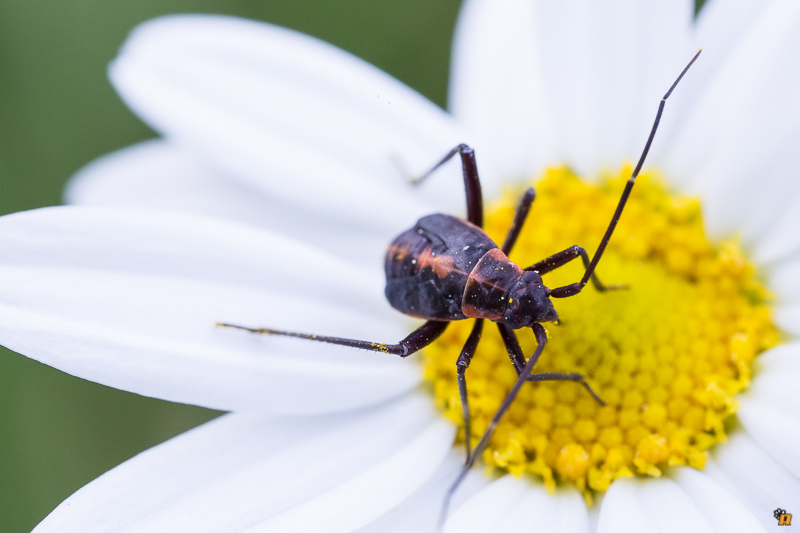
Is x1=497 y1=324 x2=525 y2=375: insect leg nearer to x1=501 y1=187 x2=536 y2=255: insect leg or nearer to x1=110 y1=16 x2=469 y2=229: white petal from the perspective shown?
x1=501 y1=187 x2=536 y2=255: insect leg

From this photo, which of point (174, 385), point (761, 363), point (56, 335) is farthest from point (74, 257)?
point (761, 363)

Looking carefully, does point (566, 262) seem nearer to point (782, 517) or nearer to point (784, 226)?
point (784, 226)

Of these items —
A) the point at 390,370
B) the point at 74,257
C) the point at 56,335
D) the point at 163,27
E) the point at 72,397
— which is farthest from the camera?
the point at 72,397

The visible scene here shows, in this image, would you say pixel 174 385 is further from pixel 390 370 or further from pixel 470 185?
pixel 470 185

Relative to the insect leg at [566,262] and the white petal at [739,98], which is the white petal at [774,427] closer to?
the insect leg at [566,262]

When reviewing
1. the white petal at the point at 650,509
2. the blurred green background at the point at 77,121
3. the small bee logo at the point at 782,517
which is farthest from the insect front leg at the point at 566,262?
the blurred green background at the point at 77,121

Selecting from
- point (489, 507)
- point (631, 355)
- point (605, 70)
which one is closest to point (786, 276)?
point (631, 355)
